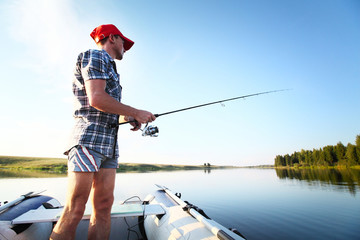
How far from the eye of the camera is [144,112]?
1844 mm

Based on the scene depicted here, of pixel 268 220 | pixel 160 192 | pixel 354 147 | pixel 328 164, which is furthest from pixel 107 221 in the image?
pixel 328 164

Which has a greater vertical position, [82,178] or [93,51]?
[93,51]

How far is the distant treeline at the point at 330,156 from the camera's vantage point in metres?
62.4

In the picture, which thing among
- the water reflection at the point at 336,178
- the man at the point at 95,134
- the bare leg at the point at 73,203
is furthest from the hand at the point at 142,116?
the water reflection at the point at 336,178

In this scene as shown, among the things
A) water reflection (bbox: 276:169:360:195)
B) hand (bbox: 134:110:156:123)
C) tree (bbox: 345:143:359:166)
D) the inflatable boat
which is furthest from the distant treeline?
hand (bbox: 134:110:156:123)

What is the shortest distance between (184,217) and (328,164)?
9688 centimetres

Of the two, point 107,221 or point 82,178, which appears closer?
point 82,178

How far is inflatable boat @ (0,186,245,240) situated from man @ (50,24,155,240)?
2.88ft

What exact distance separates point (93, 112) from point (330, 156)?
96918 mm

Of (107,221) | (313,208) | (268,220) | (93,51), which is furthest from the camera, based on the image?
(313,208)

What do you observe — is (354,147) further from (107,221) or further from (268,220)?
(107,221)

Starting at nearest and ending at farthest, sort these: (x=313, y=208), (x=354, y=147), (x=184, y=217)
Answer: (x=184, y=217) → (x=313, y=208) → (x=354, y=147)

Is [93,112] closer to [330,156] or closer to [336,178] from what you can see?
[336,178]

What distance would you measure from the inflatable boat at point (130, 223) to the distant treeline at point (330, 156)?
8441 cm
